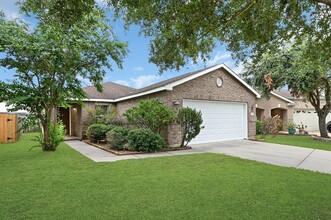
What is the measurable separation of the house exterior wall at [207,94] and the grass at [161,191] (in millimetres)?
5039

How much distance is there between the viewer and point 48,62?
31.8 feet

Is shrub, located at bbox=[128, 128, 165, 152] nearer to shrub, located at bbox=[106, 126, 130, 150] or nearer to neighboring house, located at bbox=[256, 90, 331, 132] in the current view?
shrub, located at bbox=[106, 126, 130, 150]

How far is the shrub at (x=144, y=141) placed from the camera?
1002 cm

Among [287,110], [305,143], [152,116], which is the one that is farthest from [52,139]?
[287,110]

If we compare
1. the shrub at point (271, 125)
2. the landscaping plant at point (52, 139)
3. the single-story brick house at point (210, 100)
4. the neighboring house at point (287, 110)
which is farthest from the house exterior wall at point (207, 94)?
the neighboring house at point (287, 110)

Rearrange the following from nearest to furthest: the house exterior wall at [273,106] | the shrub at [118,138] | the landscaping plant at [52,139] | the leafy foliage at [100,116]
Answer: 1. the landscaping plant at [52,139]
2. the shrub at [118,138]
3. the leafy foliage at [100,116]
4. the house exterior wall at [273,106]

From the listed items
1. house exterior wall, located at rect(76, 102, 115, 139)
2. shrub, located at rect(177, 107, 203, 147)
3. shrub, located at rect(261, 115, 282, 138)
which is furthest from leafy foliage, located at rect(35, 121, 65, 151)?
shrub, located at rect(261, 115, 282, 138)

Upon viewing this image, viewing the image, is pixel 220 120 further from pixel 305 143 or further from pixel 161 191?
pixel 161 191

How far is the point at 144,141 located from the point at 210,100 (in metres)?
5.41

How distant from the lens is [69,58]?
9.75 m

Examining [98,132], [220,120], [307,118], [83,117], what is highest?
[83,117]

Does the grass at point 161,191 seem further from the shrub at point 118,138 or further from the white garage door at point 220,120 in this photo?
the white garage door at point 220,120

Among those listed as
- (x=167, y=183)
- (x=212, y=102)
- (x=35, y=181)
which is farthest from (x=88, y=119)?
(x=167, y=183)

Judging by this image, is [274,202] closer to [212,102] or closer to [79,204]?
[79,204]
